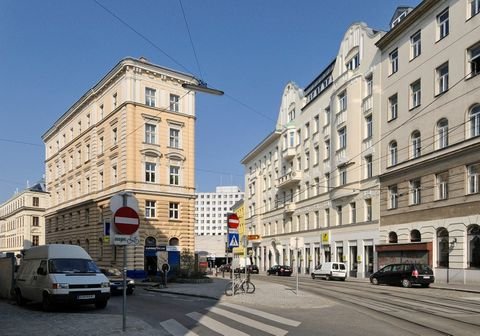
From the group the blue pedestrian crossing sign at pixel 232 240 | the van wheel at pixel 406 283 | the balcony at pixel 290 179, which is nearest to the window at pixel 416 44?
the van wheel at pixel 406 283

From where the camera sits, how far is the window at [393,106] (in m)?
38.8

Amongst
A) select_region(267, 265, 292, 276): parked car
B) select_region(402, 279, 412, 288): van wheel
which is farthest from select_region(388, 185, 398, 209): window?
select_region(267, 265, 292, 276): parked car

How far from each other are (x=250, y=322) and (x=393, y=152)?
29123 mm

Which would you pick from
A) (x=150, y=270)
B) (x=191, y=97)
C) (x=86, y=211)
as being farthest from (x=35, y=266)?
(x=86, y=211)

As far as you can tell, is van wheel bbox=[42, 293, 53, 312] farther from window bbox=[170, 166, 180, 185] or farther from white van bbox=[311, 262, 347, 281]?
window bbox=[170, 166, 180, 185]

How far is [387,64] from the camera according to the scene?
40156 millimetres

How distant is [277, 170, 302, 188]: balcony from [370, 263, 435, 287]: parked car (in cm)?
2633

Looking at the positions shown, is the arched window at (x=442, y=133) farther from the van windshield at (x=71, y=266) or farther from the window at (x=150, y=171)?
the window at (x=150, y=171)

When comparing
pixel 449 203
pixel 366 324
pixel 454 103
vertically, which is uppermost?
pixel 454 103

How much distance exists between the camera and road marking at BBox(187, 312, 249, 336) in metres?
10.9

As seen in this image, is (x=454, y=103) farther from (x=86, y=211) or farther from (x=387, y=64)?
(x=86, y=211)

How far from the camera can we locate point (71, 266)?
52.1 feet

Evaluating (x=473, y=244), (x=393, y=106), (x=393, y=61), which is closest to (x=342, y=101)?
(x=393, y=61)

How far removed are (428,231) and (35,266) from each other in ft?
84.7
